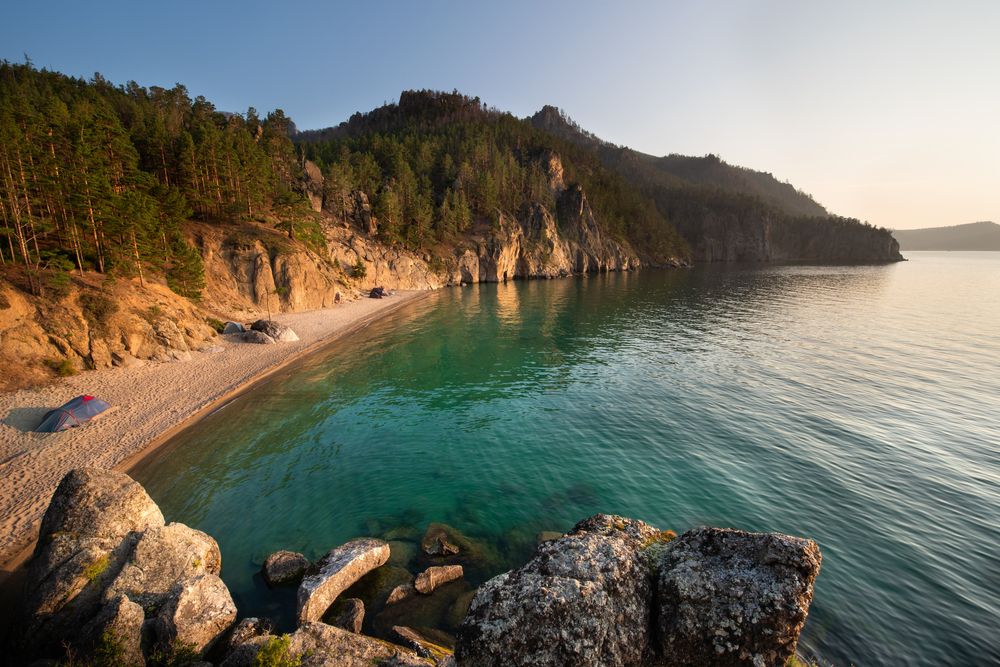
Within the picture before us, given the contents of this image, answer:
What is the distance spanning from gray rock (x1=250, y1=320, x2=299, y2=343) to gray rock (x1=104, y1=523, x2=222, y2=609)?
33.1 m

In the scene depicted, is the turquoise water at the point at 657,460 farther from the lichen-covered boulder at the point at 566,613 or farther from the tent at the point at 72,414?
the lichen-covered boulder at the point at 566,613

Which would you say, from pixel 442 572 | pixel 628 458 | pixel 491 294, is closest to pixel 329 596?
pixel 442 572

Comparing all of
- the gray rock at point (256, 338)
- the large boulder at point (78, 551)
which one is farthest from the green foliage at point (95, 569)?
the gray rock at point (256, 338)

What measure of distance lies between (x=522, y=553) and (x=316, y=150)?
441 ft

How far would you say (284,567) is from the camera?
46.7 ft

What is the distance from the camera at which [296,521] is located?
17.7 m

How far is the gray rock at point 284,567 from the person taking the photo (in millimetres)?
13969

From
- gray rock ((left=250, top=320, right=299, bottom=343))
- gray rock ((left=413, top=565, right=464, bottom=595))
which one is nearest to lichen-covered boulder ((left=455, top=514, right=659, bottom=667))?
gray rock ((left=413, top=565, right=464, bottom=595))

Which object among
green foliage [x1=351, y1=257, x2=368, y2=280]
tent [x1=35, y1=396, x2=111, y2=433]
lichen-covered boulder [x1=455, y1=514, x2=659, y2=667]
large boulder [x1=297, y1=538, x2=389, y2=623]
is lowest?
large boulder [x1=297, y1=538, x2=389, y2=623]

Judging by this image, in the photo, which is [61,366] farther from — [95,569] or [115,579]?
[115,579]

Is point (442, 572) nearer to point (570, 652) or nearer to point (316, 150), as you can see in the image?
point (570, 652)

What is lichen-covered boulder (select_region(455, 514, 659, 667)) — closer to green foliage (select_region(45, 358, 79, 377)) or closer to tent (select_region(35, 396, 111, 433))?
tent (select_region(35, 396, 111, 433))

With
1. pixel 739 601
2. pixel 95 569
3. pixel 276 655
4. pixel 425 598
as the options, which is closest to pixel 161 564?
pixel 95 569

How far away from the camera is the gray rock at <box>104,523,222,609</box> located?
10992 millimetres
